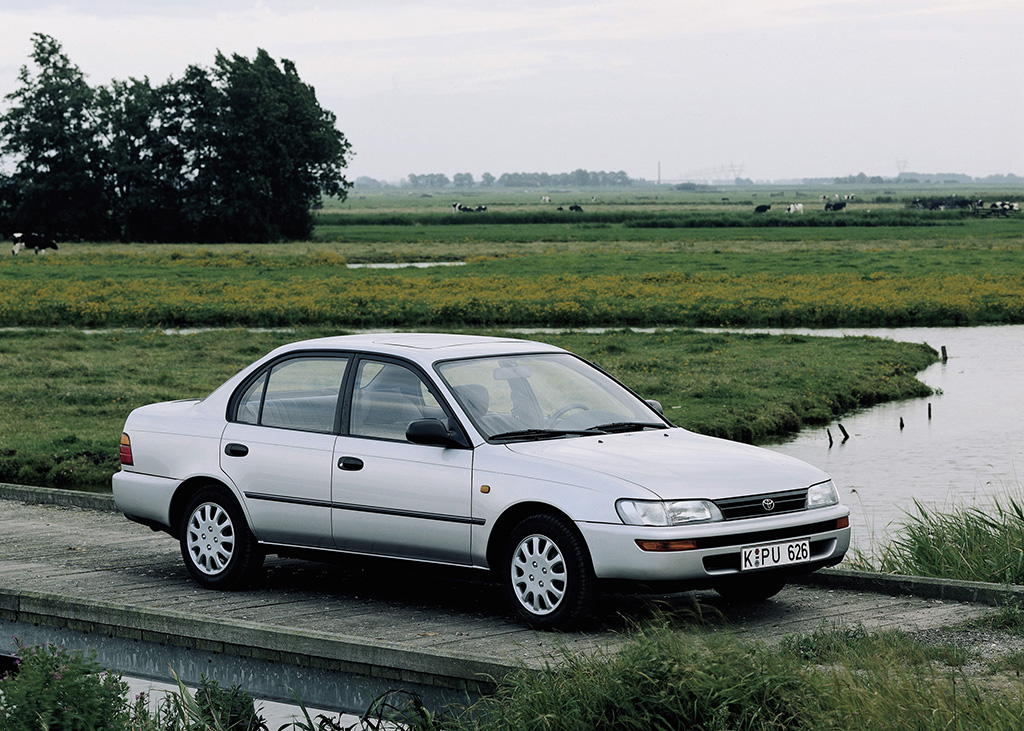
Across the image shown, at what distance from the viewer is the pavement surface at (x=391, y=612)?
7141 mm

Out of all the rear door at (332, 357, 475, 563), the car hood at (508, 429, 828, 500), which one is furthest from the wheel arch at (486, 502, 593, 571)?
the car hood at (508, 429, 828, 500)

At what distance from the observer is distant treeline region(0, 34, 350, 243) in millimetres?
86438

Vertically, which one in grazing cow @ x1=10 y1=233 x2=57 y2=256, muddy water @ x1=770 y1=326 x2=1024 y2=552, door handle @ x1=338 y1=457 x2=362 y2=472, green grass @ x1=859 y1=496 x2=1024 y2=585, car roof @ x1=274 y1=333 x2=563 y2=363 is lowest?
muddy water @ x1=770 y1=326 x2=1024 y2=552

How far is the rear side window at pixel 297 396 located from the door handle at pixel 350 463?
306 mm

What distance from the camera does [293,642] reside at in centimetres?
739

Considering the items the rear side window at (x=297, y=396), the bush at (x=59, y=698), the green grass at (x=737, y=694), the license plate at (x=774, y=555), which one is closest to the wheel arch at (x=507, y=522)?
the license plate at (x=774, y=555)

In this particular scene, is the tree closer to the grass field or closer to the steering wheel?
the grass field

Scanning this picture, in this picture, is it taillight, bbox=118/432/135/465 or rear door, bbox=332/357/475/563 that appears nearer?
rear door, bbox=332/357/475/563

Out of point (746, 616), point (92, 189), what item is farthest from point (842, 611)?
point (92, 189)

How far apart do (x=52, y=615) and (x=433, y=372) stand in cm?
287

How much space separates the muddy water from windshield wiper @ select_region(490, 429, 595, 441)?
4697 millimetres

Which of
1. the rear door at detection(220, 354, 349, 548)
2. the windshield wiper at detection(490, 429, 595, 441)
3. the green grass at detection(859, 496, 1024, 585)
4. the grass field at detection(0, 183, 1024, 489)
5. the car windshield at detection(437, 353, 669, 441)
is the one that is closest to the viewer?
the windshield wiper at detection(490, 429, 595, 441)

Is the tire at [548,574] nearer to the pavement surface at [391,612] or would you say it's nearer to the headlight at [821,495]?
the pavement surface at [391,612]

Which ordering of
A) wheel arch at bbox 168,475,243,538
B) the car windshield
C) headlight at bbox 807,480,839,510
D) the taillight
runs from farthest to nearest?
the taillight
wheel arch at bbox 168,475,243,538
the car windshield
headlight at bbox 807,480,839,510
